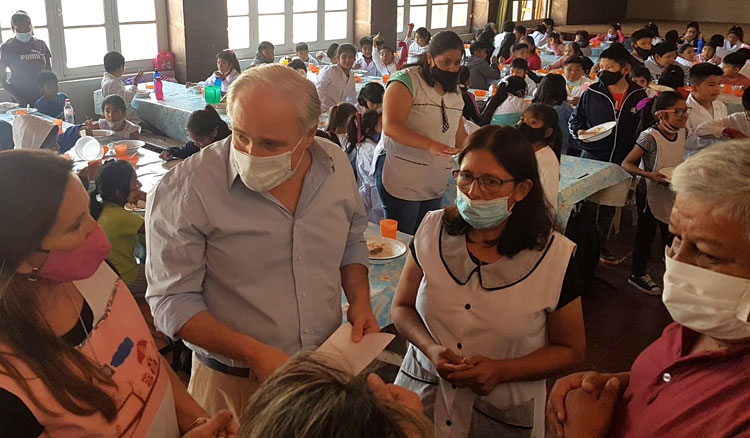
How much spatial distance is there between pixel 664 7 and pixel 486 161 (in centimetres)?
1886

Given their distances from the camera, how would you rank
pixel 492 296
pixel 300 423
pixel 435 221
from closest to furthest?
pixel 300 423, pixel 492 296, pixel 435 221

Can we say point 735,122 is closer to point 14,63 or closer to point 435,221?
point 435,221

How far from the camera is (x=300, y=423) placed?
70 cm

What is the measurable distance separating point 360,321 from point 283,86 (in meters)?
0.61

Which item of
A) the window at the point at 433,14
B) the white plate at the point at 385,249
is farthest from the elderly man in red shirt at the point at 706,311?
the window at the point at 433,14

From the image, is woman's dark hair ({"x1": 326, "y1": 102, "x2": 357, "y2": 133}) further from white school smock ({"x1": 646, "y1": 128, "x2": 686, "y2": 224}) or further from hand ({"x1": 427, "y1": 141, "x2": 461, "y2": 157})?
white school smock ({"x1": 646, "y1": 128, "x2": 686, "y2": 224})

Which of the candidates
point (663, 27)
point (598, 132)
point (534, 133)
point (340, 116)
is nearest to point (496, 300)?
point (534, 133)

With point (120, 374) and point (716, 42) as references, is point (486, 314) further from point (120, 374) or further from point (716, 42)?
point (716, 42)

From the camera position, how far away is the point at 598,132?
432 centimetres

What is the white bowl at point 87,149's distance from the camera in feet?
13.3

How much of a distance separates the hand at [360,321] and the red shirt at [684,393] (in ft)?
2.00

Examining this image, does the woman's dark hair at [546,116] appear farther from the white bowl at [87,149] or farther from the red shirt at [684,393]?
the white bowl at [87,149]

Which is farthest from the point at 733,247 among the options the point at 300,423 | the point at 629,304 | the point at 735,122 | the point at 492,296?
the point at 735,122

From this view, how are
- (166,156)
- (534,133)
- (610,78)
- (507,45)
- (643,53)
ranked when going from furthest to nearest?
(507,45)
(643,53)
(610,78)
(166,156)
(534,133)
